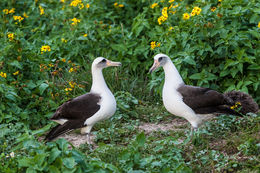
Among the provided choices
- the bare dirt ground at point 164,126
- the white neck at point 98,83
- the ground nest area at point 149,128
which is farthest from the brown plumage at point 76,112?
the bare dirt ground at point 164,126

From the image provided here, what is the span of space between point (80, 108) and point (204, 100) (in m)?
1.44

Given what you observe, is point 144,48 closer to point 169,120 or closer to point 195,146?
point 169,120

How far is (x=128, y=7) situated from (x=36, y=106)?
3022mm

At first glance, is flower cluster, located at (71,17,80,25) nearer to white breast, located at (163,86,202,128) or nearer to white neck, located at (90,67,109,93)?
white neck, located at (90,67,109,93)

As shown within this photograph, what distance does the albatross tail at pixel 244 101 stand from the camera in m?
5.42

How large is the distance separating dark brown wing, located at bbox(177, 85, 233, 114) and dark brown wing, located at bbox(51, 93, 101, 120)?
1014mm

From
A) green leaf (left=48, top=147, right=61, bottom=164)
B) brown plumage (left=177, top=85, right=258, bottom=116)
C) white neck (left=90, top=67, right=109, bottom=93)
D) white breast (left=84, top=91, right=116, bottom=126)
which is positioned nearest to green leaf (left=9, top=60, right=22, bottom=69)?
white neck (left=90, top=67, right=109, bottom=93)

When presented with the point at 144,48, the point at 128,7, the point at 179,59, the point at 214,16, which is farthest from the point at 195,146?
the point at 128,7

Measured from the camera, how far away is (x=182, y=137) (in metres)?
5.50

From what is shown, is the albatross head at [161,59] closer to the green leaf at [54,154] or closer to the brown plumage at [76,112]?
the brown plumage at [76,112]

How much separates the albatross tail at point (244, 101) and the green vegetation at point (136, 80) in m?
0.09

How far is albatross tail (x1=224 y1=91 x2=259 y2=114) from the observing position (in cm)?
542

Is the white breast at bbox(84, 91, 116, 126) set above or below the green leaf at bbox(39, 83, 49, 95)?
below

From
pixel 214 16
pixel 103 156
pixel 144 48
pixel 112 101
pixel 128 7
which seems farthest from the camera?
pixel 128 7
